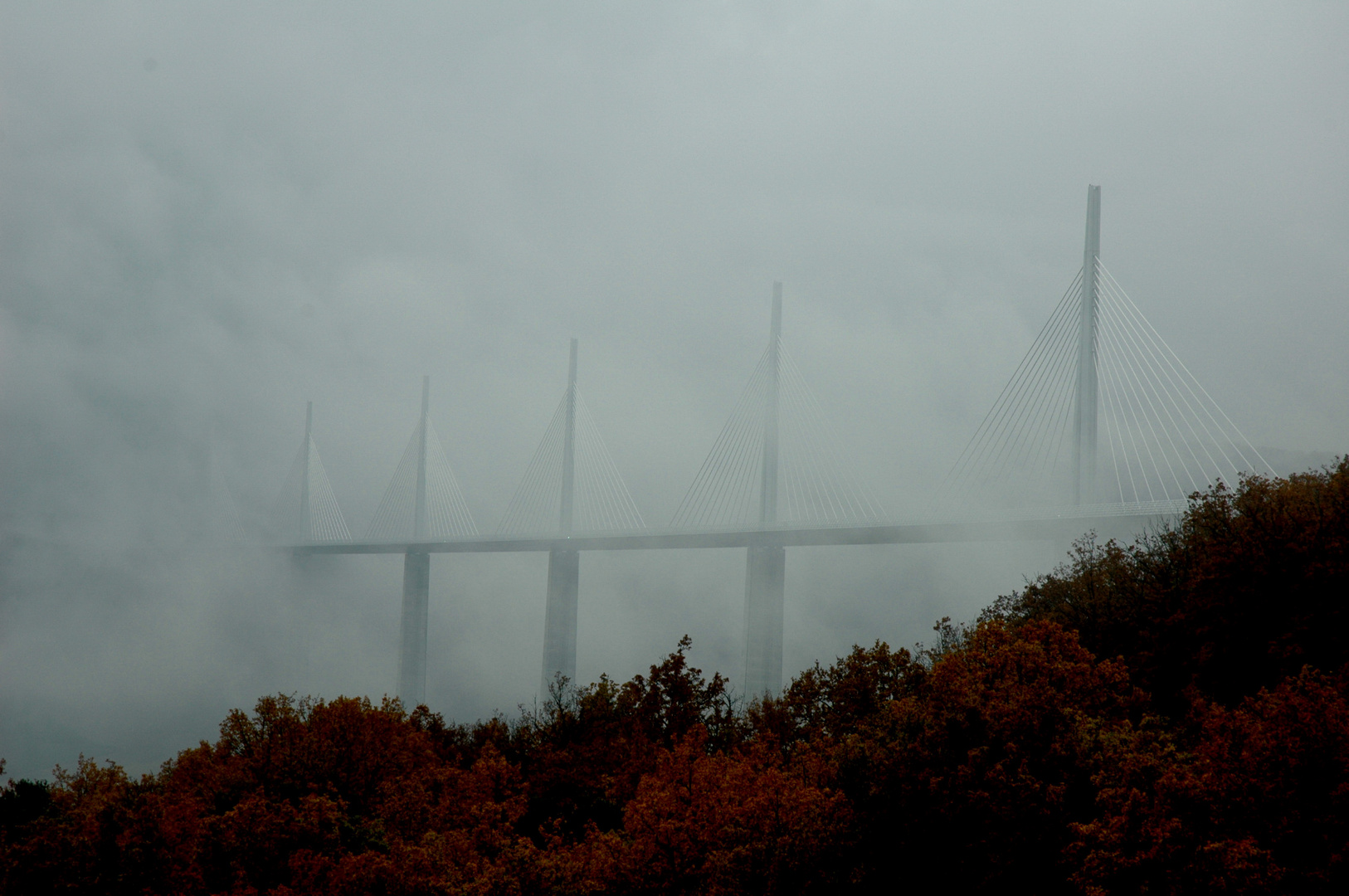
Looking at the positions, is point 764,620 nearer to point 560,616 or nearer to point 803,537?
point 803,537

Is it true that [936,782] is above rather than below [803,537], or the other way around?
below

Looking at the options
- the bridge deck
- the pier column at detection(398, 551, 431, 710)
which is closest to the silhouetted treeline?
the bridge deck

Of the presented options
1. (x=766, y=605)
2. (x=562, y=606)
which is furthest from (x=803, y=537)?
(x=562, y=606)

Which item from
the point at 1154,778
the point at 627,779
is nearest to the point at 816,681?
the point at 627,779

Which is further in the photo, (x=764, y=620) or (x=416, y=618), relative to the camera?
(x=416, y=618)

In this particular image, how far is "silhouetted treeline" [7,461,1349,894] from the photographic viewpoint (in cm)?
1131

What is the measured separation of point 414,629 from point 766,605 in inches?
940

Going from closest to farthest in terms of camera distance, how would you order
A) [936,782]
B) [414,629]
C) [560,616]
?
[936,782], [560,616], [414,629]

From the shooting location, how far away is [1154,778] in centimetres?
1192

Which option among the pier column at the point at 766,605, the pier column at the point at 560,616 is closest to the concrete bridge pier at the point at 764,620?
the pier column at the point at 766,605

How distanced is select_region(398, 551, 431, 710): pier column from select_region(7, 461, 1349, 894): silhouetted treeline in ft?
98.8

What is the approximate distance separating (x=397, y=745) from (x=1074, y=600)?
13585mm

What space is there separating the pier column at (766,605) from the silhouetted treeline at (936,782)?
12574 millimetres

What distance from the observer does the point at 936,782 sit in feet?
42.8
